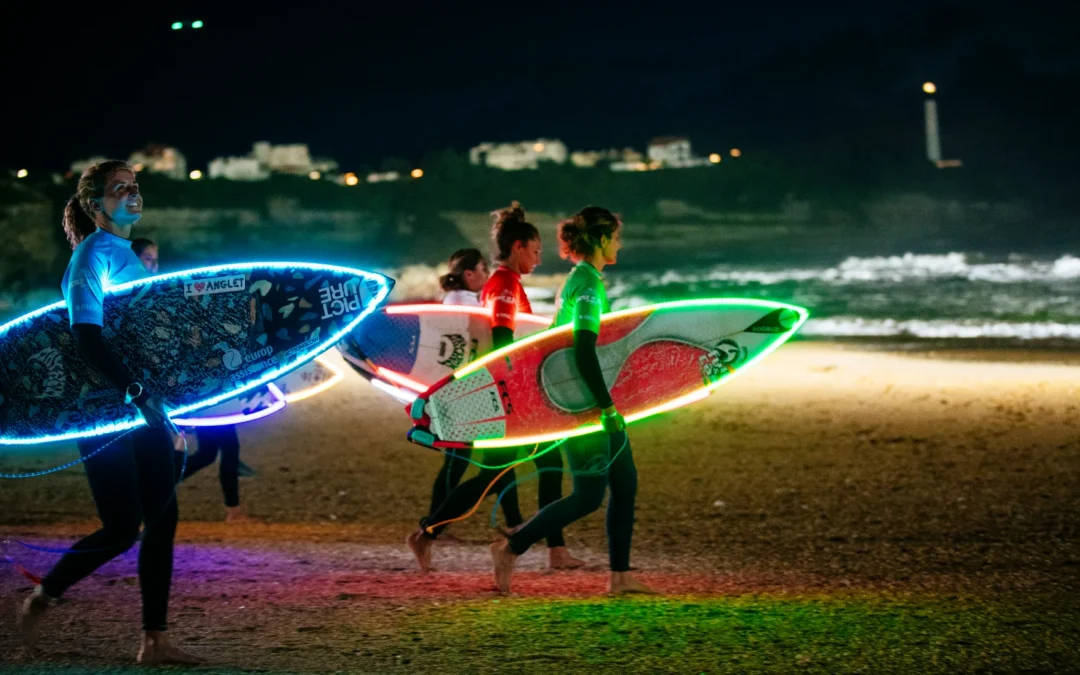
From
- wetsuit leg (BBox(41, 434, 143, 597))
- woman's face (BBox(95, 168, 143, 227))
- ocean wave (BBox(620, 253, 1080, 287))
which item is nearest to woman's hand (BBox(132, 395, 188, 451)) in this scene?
wetsuit leg (BBox(41, 434, 143, 597))

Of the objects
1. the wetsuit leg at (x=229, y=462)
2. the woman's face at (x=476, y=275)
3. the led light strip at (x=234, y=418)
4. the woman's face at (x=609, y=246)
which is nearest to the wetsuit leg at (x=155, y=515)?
the led light strip at (x=234, y=418)

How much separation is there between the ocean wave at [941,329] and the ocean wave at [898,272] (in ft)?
59.7

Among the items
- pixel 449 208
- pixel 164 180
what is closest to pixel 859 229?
pixel 449 208

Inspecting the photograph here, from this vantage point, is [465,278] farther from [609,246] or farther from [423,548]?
[609,246]

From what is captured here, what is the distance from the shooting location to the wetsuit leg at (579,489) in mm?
5266

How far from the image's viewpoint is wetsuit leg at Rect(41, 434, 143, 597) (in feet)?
14.5

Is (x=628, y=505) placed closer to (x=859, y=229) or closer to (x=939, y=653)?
(x=939, y=653)

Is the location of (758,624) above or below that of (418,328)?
below

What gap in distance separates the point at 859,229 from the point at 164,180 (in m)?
54.6

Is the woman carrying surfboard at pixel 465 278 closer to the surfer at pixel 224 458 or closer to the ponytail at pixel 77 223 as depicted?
the surfer at pixel 224 458

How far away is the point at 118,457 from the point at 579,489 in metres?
1.92

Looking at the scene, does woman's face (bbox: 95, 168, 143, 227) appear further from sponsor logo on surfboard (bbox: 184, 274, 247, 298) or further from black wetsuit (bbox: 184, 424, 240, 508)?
black wetsuit (bbox: 184, 424, 240, 508)

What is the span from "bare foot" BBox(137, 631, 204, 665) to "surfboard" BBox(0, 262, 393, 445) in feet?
2.51

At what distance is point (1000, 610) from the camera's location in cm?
492
